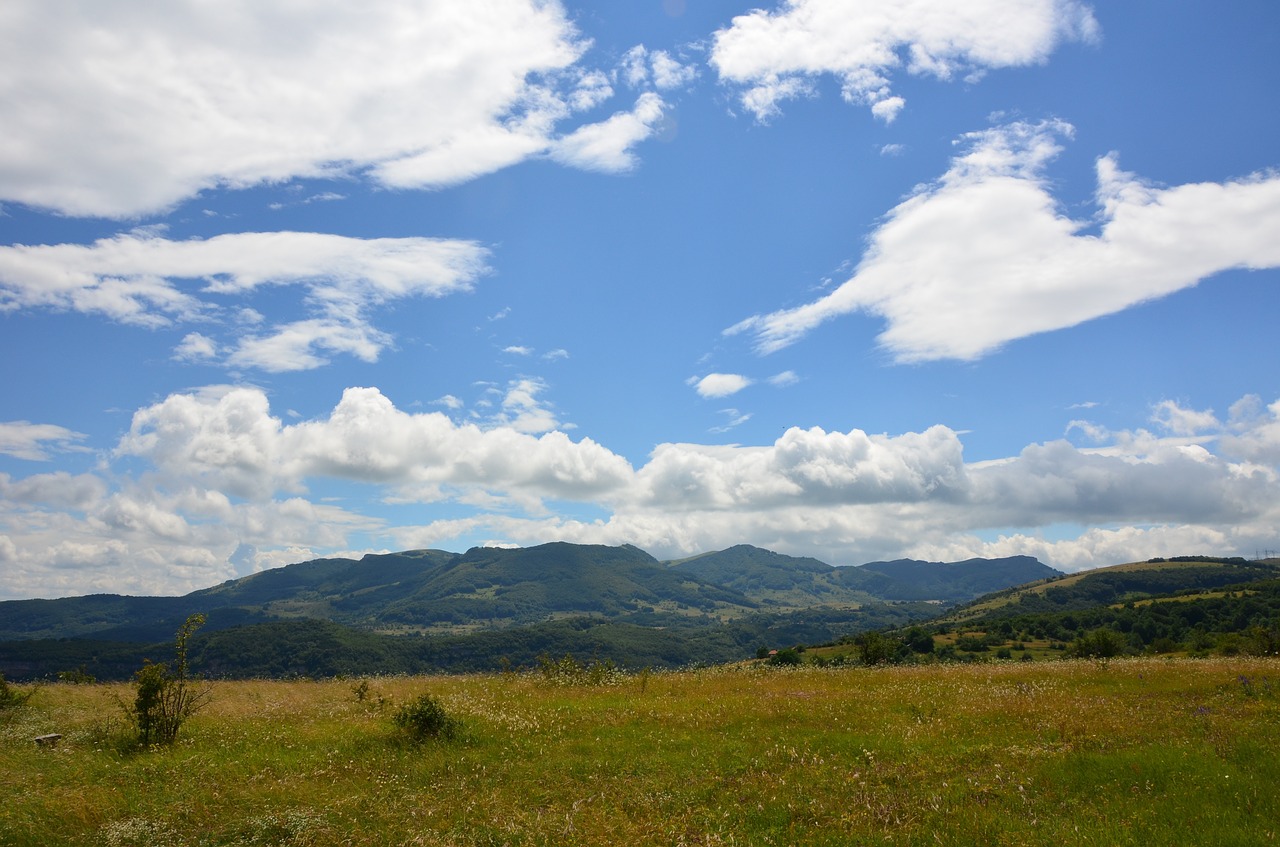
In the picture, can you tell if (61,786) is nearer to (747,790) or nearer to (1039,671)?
(747,790)

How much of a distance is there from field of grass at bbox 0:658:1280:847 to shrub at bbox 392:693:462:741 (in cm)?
44

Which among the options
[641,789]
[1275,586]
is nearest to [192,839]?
[641,789]

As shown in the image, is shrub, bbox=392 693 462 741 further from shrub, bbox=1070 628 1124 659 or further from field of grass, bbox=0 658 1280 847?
shrub, bbox=1070 628 1124 659

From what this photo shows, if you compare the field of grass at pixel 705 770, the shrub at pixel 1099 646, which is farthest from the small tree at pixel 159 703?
the shrub at pixel 1099 646

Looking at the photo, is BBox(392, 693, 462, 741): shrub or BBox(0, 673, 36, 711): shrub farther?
BBox(0, 673, 36, 711): shrub

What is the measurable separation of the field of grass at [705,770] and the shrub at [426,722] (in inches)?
17.4

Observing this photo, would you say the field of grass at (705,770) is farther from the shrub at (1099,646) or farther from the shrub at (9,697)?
the shrub at (1099,646)

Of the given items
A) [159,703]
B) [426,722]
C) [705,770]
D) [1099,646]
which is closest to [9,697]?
[159,703]

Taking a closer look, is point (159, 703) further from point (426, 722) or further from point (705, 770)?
point (705, 770)

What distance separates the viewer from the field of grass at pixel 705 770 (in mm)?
11078

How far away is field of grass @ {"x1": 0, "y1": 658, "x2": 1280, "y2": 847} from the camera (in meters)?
11.1

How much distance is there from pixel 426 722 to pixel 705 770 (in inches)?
323

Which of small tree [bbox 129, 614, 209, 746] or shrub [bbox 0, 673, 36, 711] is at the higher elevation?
small tree [bbox 129, 614, 209, 746]

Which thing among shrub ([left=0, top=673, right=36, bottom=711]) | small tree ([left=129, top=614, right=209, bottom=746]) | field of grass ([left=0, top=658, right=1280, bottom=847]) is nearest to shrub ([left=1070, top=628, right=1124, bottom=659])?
field of grass ([left=0, top=658, right=1280, bottom=847])
